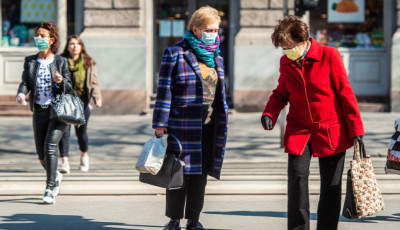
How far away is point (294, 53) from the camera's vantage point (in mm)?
5363

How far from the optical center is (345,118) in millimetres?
5438

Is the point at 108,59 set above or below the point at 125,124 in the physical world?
above

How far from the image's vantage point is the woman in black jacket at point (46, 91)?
25.3 feet

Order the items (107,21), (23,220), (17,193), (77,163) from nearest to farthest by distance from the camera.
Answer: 1. (23,220)
2. (17,193)
3. (77,163)
4. (107,21)

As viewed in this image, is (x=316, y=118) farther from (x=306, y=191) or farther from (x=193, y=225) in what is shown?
(x=193, y=225)

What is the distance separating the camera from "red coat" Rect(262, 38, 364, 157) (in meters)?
5.39

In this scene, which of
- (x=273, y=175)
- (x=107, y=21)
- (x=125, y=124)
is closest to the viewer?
(x=273, y=175)

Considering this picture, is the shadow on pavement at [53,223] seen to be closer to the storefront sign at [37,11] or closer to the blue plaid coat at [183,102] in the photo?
the blue plaid coat at [183,102]

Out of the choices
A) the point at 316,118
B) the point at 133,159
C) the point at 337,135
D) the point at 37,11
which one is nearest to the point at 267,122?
the point at 316,118

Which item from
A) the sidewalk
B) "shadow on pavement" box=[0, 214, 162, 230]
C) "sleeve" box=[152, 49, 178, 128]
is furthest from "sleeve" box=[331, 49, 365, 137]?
the sidewalk

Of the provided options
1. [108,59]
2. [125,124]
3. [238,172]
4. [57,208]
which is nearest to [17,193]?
[57,208]

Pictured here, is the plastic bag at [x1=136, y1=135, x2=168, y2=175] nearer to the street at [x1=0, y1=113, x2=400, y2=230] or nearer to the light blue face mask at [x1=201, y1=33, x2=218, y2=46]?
the light blue face mask at [x1=201, y1=33, x2=218, y2=46]

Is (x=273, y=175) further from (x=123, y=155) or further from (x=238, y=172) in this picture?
(x=123, y=155)

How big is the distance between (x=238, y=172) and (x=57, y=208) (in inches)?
130
